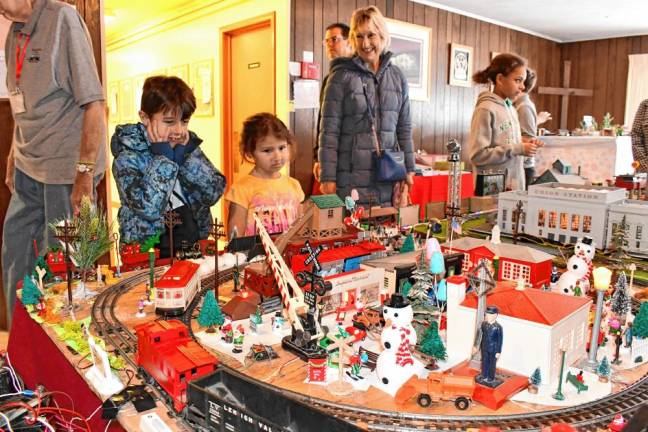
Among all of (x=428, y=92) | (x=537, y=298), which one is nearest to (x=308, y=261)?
(x=537, y=298)

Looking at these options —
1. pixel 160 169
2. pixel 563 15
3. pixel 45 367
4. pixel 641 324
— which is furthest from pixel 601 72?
pixel 45 367

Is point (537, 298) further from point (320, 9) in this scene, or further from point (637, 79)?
point (637, 79)

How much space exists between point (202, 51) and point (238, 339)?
6540 millimetres

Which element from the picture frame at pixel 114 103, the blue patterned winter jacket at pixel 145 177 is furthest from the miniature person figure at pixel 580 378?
the picture frame at pixel 114 103

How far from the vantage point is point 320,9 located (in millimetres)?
6297

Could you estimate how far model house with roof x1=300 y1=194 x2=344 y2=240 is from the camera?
222cm

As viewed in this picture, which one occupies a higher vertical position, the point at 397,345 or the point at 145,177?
the point at 145,177

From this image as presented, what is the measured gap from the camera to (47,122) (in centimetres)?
313

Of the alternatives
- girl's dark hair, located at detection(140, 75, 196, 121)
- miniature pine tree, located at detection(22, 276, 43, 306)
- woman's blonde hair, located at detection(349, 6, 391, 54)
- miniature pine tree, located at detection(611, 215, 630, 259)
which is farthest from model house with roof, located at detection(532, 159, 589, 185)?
miniature pine tree, located at detection(22, 276, 43, 306)

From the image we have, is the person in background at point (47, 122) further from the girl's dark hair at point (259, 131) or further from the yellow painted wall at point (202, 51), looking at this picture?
the yellow painted wall at point (202, 51)

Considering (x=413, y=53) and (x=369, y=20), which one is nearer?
(x=369, y=20)

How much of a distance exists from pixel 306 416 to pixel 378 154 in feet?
11.2

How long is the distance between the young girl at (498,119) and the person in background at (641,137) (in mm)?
1125

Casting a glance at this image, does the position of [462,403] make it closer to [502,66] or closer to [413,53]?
[502,66]
